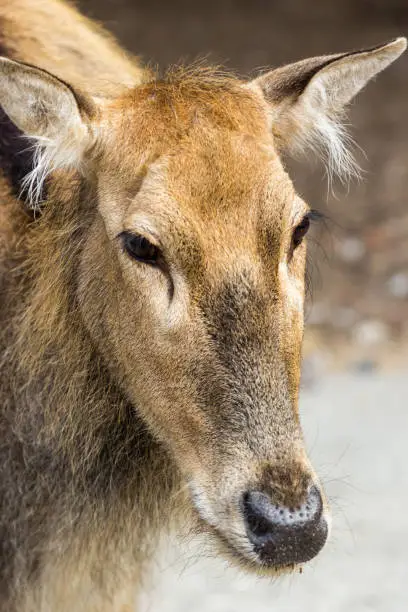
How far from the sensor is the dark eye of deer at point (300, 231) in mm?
4379

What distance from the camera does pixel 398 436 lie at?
888 cm

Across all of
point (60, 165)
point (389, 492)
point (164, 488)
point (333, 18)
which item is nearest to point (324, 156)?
point (60, 165)

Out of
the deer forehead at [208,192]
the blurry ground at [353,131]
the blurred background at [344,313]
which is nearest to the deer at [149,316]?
the deer forehead at [208,192]

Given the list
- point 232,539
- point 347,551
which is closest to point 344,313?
point 347,551

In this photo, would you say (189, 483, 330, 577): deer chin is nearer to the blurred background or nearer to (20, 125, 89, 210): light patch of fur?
the blurred background

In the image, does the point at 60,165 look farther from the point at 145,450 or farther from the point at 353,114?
the point at 353,114

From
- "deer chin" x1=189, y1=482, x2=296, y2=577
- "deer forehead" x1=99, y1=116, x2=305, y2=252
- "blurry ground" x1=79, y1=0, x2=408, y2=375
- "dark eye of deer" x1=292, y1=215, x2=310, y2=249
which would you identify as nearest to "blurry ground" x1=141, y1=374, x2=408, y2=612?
"deer chin" x1=189, y1=482, x2=296, y2=577

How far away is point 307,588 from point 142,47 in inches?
372

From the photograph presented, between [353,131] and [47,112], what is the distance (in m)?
9.84

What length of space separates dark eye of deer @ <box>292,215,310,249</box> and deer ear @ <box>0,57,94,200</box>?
0.84 m

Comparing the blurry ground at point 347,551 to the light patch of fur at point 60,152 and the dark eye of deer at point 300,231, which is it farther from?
the light patch of fur at point 60,152

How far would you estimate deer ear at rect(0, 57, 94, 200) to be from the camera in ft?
14.0

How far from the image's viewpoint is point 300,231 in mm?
4406

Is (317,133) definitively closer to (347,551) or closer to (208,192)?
(208,192)
